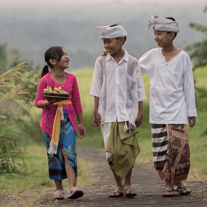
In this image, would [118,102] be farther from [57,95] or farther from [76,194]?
[76,194]

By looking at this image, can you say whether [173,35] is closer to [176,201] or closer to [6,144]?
[176,201]

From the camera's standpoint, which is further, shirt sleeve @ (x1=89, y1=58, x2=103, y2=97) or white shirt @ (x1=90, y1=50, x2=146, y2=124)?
shirt sleeve @ (x1=89, y1=58, x2=103, y2=97)

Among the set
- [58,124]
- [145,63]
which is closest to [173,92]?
[145,63]

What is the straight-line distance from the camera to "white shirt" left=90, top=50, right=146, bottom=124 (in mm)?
4645

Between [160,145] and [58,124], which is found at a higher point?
[58,124]

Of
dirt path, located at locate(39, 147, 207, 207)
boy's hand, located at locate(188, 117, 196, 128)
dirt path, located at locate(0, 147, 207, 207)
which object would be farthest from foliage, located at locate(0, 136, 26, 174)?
boy's hand, located at locate(188, 117, 196, 128)

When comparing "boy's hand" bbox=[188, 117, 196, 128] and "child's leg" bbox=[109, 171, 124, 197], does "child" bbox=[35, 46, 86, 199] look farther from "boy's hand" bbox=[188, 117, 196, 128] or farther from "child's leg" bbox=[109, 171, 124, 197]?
"boy's hand" bbox=[188, 117, 196, 128]

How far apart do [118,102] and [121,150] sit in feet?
1.87

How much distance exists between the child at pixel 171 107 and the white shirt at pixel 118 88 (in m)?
0.26

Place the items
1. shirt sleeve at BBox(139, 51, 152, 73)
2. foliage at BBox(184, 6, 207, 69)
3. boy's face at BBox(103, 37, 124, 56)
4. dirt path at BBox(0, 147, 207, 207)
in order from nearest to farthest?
dirt path at BBox(0, 147, 207, 207) → boy's face at BBox(103, 37, 124, 56) → shirt sleeve at BBox(139, 51, 152, 73) → foliage at BBox(184, 6, 207, 69)

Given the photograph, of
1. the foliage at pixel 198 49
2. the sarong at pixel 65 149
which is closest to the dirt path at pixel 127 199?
the sarong at pixel 65 149

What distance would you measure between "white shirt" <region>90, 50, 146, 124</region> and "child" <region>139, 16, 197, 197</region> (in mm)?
260

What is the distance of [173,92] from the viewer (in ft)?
15.3

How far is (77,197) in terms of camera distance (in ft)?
14.7
